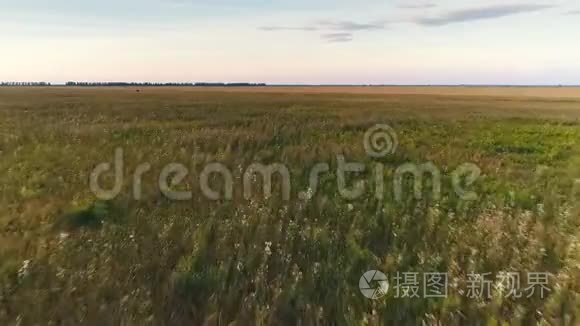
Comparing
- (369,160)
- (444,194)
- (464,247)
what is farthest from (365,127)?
(464,247)

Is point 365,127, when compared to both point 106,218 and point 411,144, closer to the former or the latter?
point 411,144

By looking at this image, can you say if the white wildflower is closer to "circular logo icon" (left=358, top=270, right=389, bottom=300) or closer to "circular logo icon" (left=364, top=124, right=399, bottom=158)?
"circular logo icon" (left=358, top=270, right=389, bottom=300)

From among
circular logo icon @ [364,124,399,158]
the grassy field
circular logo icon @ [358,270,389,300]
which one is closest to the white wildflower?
the grassy field

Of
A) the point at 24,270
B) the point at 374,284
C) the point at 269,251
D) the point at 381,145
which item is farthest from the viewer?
the point at 381,145

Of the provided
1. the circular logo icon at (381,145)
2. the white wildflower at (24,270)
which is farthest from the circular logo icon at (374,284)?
the circular logo icon at (381,145)

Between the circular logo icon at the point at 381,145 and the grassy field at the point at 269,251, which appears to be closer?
the grassy field at the point at 269,251

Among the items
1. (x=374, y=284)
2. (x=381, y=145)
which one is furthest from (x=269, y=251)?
(x=381, y=145)

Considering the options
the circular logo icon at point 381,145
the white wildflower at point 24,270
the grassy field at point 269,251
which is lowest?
the circular logo icon at point 381,145

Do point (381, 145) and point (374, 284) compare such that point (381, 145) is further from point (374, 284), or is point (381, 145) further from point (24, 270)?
point (24, 270)

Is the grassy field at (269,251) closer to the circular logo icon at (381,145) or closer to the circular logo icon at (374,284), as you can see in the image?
the circular logo icon at (374,284)
